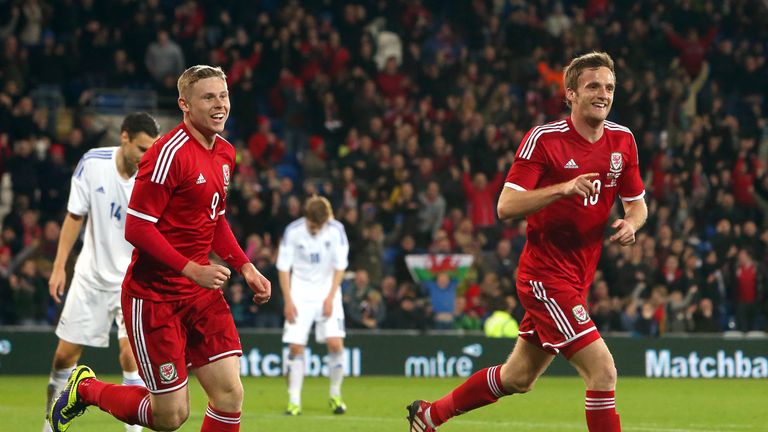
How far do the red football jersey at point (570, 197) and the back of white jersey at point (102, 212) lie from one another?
9.92 ft

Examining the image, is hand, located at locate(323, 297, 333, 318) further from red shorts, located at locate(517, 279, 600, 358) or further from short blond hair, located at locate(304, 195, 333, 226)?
red shorts, located at locate(517, 279, 600, 358)

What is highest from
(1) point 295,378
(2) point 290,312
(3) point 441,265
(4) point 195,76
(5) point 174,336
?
(4) point 195,76

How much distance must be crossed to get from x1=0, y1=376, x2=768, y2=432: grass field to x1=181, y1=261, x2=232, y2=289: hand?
447 cm

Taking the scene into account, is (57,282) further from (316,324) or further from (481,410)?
(481,410)

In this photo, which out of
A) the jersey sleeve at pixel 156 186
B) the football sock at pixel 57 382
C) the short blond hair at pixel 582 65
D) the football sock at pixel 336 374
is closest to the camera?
the jersey sleeve at pixel 156 186

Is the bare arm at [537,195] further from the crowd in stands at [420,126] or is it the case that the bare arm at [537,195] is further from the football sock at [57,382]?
the crowd in stands at [420,126]

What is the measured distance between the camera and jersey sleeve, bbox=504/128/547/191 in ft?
24.3

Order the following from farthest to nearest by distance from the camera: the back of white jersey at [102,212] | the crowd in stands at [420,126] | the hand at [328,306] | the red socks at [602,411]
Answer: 1. the crowd in stands at [420,126]
2. the hand at [328,306]
3. the back of white jersey at [102,212]
4. the red socks at [602,411]

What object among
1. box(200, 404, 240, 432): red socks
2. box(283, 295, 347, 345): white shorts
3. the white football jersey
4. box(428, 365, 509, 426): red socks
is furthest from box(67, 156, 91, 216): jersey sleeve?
the white football jersey

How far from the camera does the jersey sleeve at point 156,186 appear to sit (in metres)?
6.79

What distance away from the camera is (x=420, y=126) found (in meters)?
22.1

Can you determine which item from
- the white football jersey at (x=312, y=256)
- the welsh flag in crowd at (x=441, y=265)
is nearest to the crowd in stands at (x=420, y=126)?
the welsh flag in crowd at (x=441, y=265)

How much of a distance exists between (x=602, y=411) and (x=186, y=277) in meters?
2.36

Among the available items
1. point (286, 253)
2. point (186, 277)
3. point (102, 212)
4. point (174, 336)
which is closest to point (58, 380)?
point (102, 212)
